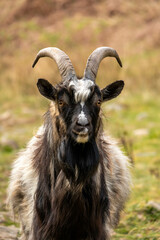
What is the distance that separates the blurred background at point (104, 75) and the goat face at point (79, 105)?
1.78 feet

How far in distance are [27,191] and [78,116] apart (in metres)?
1.65

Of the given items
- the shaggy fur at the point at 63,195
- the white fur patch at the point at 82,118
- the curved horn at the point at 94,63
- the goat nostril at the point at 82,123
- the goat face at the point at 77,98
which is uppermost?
the curved horn at the point at 94,63

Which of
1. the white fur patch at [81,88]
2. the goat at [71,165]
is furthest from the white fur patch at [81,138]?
the white fur patch at [81,88]

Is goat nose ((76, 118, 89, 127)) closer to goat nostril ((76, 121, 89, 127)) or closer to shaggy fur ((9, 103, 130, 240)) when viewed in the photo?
goat nostril ((76, 121, 89, 127))

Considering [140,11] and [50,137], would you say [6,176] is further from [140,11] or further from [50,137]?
[140,11]

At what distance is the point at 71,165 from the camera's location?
208 inches

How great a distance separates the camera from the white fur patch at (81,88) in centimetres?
522

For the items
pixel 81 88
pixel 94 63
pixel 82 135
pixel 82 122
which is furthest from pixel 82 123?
pixel 94 63

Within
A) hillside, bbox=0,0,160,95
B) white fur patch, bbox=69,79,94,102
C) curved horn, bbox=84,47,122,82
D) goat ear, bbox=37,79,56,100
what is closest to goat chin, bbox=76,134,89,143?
white fur patch, bbox=69,79,94,102

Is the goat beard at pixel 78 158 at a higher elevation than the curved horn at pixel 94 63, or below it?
below

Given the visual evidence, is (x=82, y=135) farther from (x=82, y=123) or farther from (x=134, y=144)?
(x=134, y=144)

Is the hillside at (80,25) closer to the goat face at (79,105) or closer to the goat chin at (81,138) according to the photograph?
→ the goat face at (79,105)

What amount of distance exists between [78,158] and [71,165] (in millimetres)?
98

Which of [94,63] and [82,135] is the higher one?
[94,63]
